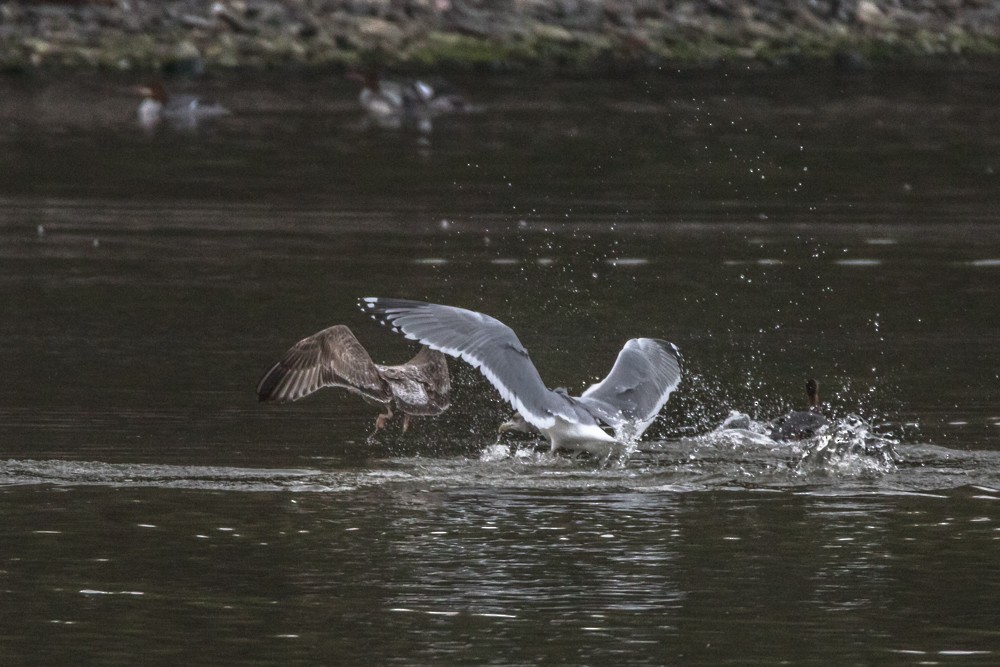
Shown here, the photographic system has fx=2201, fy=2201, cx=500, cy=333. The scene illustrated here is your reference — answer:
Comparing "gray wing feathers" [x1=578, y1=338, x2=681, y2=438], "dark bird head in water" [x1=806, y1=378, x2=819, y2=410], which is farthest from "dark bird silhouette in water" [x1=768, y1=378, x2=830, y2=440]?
"gray wing feathers" [x1=578, y1=338, x2=681, y2=438]

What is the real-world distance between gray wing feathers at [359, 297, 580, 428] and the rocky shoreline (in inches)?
949

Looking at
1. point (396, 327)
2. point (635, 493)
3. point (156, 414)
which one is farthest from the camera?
point (156, 414)

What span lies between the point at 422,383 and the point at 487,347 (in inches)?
32.1

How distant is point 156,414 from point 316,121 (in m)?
17.3

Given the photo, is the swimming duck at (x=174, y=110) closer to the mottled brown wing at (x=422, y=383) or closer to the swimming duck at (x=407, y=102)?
the swimming duck at (x=407, y=102)

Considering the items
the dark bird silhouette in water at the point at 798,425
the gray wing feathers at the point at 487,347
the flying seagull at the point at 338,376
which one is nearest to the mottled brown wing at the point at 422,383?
the flying seagull at the point at 338,376

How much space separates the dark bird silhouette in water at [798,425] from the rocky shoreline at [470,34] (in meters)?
24.2

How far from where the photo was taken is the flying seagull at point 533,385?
981 centimetres

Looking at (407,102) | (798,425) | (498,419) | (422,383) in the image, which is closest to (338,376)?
(422,383)

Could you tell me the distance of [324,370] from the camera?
412 inches

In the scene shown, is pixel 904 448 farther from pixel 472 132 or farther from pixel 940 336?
pixel 472 132

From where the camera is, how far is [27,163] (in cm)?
2262

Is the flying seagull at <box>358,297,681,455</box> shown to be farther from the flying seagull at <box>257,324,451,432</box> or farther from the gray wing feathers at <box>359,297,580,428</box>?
the flying seagull at <box>257,324,451,432</box>

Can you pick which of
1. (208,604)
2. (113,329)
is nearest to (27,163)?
(113,329)
